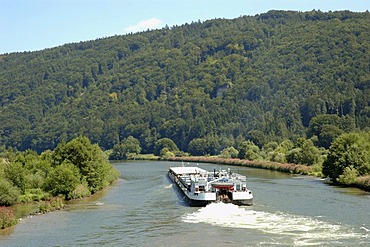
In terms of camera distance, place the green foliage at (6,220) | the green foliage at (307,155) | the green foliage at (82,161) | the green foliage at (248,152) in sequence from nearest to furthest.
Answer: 1. the green foliage at (6,220)
2. the green foliage at (82,161)
3. the green foliage at (307,155)
4. the green foliage at (248,152)

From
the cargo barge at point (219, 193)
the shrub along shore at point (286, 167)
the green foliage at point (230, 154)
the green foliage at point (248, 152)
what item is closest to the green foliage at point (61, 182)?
the cargo barge at point (219, 193)

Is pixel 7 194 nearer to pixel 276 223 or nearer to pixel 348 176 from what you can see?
pixel 276 223

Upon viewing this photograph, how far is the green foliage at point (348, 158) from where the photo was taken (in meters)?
80.2

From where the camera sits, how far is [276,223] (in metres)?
49.5

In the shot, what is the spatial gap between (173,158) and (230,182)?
125018 millimetres

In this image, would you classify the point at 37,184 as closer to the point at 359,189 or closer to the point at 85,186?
the point at 85,186

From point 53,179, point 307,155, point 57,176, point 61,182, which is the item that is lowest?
point 61,182

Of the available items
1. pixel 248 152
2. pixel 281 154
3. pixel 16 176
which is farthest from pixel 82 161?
pixel 248 152

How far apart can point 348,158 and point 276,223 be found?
3573 cm

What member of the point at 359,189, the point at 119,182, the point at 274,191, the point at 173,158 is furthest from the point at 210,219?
the point at 173,158

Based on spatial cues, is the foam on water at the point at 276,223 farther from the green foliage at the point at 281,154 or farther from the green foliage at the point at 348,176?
the green foliage at the point at 281,154

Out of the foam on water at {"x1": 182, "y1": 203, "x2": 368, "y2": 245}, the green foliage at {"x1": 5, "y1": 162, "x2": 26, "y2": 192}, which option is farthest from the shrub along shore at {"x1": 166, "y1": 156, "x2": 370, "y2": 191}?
the green foliage at {"x1": 5, "y1": 162, "x2": 26, "y2": 192}

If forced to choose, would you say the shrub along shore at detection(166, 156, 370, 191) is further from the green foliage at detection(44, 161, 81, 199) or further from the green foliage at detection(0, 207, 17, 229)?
the green foliage at detection(0, 207, 17, 229)

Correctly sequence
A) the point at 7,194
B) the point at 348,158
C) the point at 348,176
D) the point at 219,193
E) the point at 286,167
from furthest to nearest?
1. the point at 286,167
2. the point at 348,158
3. the point at 348,176
4. the point at 219,193
5. the point at 7,194
